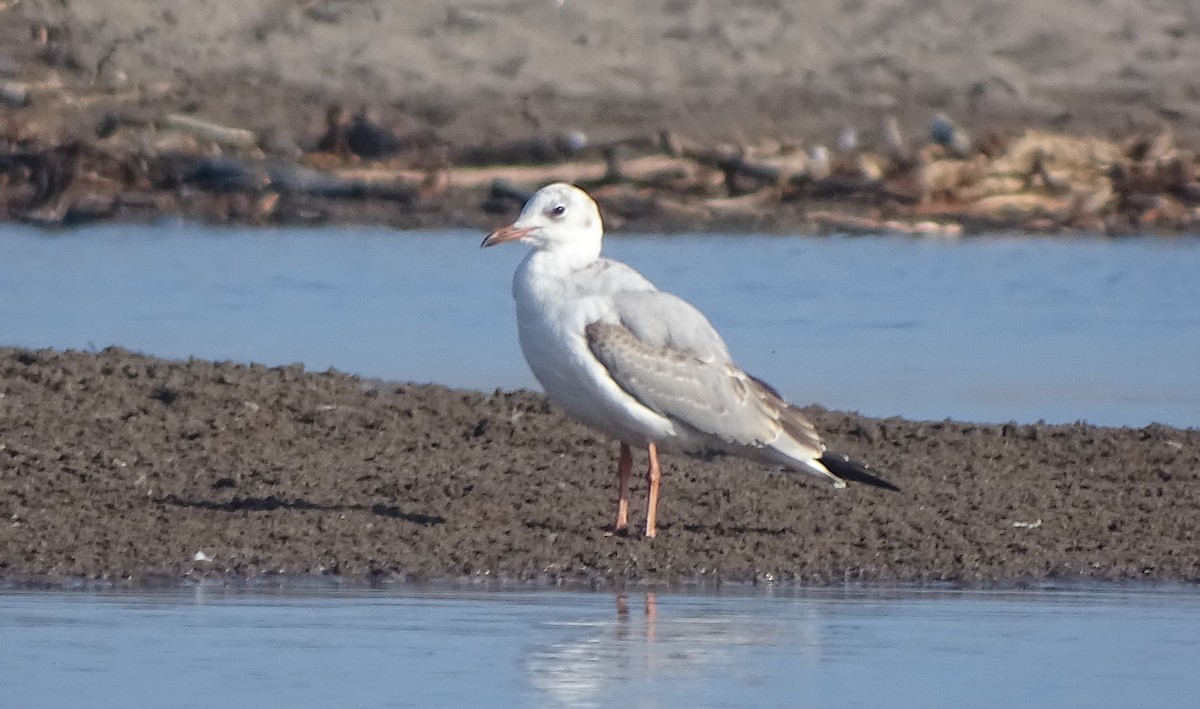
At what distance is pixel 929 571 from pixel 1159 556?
3.33 feet

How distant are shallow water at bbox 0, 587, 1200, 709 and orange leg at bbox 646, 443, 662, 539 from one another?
89cm

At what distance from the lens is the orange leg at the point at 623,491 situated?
36.0 ft

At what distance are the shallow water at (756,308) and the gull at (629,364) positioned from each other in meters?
3.50

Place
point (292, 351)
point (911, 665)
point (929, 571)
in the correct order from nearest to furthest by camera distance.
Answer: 1. point (911, 665)
2. point (929, 571)
3. point (292, 351)

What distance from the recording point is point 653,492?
36.3ft

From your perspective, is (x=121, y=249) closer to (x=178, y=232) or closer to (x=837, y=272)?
(x=178, y=232)

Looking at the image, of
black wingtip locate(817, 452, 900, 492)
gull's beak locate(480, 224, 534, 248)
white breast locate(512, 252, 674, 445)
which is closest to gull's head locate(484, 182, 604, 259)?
gull's beak locate(480, 224, 534, 248)

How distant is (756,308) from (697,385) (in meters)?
8.97

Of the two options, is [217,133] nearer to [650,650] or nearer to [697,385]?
[697,385]

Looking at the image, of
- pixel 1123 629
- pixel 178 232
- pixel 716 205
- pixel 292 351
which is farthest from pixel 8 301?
pixel 1123 629

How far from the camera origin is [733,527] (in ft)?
36.9

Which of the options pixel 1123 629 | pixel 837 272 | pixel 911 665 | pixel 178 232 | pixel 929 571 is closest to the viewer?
pixel 911 665

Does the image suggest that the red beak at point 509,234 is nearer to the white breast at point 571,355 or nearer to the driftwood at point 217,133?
the white breast at point 571,355

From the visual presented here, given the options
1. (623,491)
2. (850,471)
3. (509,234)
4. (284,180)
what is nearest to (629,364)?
(623,491)
